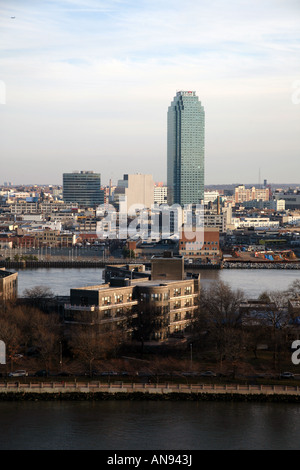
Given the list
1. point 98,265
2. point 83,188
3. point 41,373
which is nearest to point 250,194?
point 83,188

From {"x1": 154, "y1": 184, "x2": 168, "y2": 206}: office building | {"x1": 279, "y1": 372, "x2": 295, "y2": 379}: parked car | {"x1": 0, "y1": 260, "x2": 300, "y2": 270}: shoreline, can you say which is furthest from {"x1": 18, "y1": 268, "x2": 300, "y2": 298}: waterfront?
{"x1": 154, "y1": 184, "x2": 168, "y2": 206}: office building

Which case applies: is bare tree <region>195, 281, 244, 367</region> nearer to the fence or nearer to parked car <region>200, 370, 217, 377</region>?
parked car <region>200, 370, 217, 377</region>

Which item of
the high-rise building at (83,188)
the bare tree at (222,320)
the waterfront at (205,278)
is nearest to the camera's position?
the bare tree at (222,320)

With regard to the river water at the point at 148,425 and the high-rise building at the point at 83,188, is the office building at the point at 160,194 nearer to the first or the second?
the high-rise building at the point at 83,188

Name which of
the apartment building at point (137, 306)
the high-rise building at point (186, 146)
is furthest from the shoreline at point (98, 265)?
the high-rise building at point (186, 146)

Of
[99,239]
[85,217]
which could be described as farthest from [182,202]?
[99,239]

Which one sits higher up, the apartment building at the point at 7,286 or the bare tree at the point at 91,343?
the apartment building at the point at 7,286

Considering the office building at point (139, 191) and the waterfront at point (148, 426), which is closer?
the waterfront at point (148, 426)

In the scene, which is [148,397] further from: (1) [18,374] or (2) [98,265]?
(2) [98,265]
